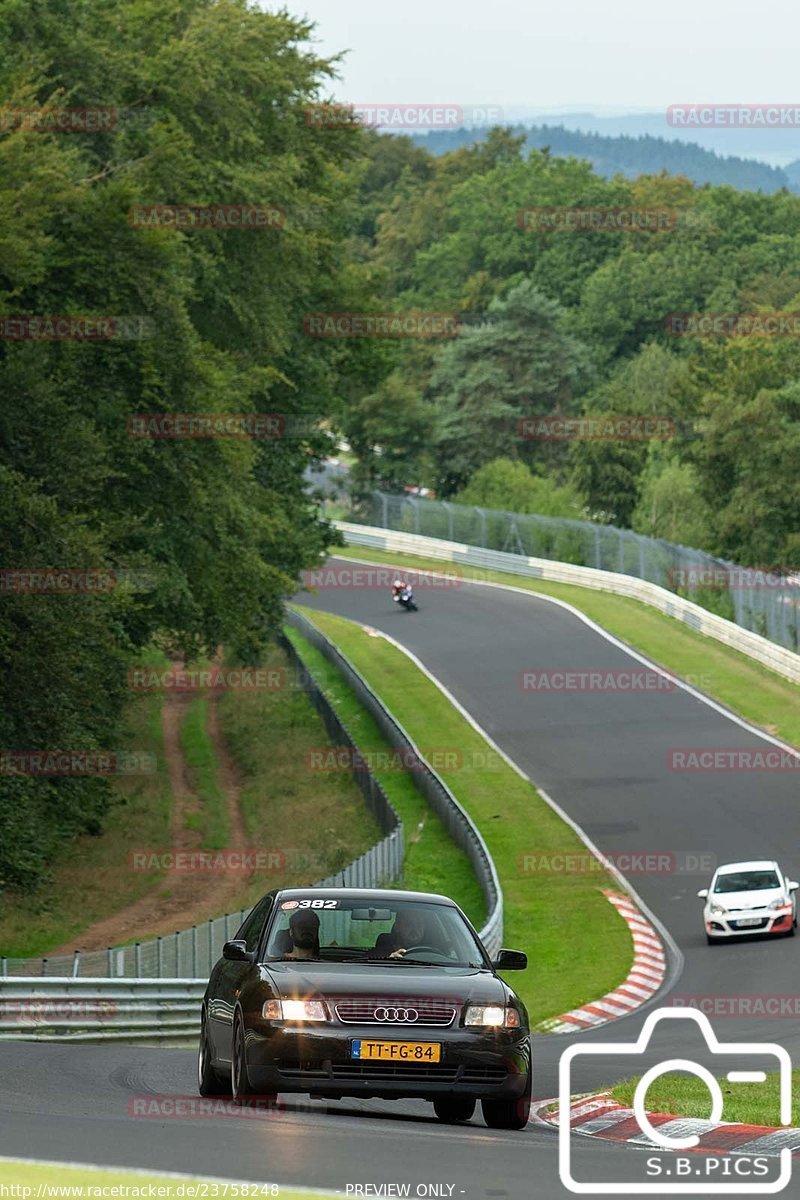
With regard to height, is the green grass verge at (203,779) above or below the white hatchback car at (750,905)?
below

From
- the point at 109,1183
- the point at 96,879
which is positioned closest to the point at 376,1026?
the point at 109,1183

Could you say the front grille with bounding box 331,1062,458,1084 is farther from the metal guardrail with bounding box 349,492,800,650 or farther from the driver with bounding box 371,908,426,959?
the metal guardrail with bounding box 349,492,800,650

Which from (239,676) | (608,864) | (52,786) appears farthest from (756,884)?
(239,676)

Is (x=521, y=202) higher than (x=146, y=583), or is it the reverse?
(x=521, y=202)

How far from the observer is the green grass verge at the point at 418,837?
3434 centimetres

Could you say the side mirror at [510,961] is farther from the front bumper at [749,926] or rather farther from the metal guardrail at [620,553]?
the metal guardrail at [620,553]

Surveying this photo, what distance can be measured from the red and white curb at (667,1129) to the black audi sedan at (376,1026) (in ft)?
2.49

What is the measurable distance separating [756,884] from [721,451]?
174 ft

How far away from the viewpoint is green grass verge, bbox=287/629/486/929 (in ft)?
113

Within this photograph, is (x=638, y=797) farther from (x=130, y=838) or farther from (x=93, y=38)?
(x=93, y=38)

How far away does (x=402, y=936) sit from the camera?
12.3 metres

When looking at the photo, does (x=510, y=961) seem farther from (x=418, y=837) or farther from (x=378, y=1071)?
(x=418, y=837)

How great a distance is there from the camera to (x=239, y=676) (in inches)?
2331

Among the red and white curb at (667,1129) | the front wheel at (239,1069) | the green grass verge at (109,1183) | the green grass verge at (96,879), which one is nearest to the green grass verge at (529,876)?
the green grass verge at (96,879)
